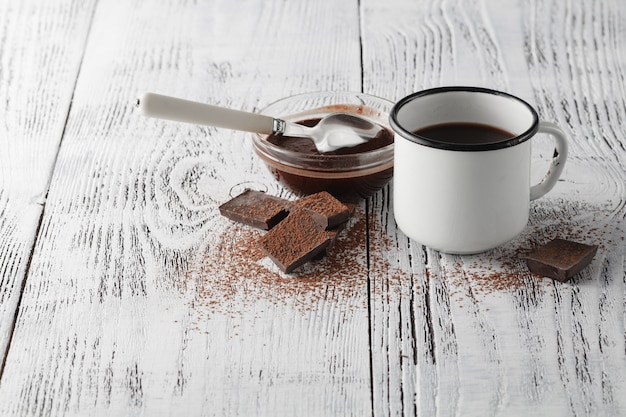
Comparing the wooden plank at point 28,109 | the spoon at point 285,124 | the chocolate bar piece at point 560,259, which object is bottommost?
the wooden plank at point 28,109

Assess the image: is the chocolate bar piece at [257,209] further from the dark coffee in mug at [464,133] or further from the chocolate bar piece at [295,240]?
the dark coffee in mug at [464,133]

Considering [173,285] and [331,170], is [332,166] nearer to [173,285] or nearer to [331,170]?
[331,170]

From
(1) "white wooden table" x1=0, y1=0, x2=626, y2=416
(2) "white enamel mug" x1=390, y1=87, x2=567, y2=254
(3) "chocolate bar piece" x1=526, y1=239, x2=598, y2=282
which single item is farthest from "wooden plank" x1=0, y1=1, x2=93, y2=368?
(3) "chocolate bar piece" x1=526, y1=239, x2=598, y2=282

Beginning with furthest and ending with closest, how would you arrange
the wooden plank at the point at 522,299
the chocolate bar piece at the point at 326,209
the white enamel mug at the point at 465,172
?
the chocolate bar piece at the point at 326,209, the white enamel mug at the point at 465,172, the wooden plank at the point at 522,299

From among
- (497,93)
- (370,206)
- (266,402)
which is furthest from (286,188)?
(266,402)

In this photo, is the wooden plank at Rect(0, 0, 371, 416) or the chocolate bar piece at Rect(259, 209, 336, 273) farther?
the chocolate bar piece at Rect(259, 209, 336, 273)

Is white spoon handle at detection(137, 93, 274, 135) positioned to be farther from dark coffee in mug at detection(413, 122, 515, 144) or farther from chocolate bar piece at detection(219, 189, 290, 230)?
dark coffee in mug at detection(413, 122, 515, 144)

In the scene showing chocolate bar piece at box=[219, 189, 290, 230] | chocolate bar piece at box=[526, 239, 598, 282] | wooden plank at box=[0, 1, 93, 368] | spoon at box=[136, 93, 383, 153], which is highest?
spoon at box=[136, 93, 383, 153]

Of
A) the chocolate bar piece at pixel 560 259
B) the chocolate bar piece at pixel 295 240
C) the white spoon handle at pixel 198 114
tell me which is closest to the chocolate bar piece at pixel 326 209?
the chocolate bar piece at pixel 295 240
